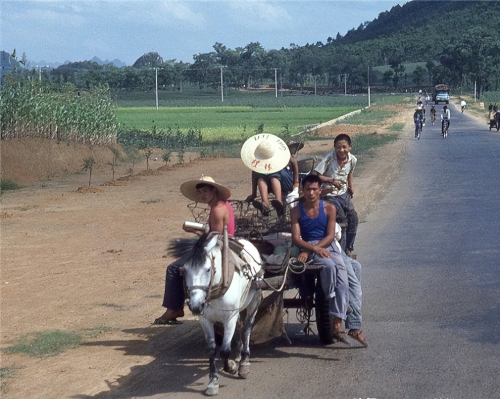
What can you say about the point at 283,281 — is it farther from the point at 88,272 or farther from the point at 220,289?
the point at 88,272

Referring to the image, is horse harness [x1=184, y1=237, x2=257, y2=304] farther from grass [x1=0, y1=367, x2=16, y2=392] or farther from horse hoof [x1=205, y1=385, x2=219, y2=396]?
grass [x1=0, y1=367, x2=16, y2=392]

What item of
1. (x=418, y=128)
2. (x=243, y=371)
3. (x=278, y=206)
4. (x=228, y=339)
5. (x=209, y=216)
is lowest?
(x=418, y=128)

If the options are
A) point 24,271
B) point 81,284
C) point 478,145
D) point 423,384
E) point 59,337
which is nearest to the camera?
point 423,384

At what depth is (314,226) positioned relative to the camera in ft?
25.3

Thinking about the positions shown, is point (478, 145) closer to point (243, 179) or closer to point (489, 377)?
point (243, 179)

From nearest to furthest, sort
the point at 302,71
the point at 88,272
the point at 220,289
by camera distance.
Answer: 1. the point at 220,289
2. the point at 88,272
3. the point at 302,71

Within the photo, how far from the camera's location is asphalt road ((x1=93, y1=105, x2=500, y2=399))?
21.7ft

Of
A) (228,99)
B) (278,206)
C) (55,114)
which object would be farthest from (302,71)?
(278,206)

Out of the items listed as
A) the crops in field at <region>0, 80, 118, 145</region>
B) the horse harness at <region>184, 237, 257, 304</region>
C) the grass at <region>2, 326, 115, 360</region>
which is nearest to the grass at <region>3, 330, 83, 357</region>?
the grass at <region>2, 326, 115, 360</region>

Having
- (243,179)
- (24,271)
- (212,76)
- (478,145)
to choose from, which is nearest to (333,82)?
(212,76)

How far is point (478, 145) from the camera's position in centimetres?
3684

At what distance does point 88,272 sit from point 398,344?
532 cm

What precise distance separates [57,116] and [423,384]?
950 inches

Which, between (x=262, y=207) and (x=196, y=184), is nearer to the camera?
(x=196, y=184)
